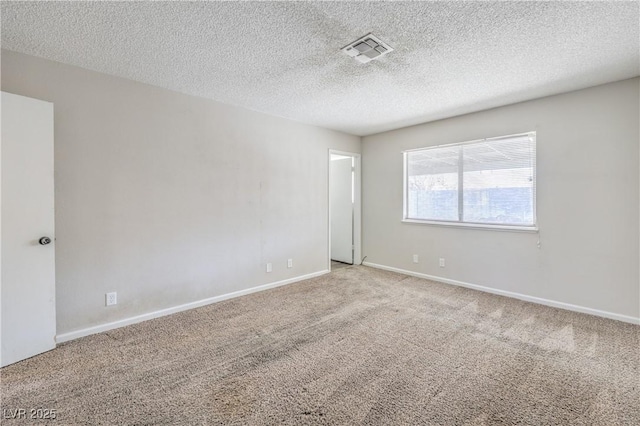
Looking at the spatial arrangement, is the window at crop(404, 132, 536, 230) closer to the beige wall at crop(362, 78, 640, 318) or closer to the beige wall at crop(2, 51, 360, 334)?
the beige wall at crop(362, 78, 640, 318)

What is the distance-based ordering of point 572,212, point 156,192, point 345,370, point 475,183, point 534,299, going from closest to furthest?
1. point 345,370
2. point 156,192
3. point 572,212
4. point 534,299
5. point 475,183

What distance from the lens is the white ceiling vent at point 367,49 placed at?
→ 2098mm

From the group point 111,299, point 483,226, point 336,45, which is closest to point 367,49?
point 336,45

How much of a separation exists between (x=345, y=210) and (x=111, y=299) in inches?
153

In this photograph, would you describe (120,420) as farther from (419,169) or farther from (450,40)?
(419,169)

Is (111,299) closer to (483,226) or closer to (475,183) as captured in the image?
(483,226)

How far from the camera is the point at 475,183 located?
A: 3.94 meters

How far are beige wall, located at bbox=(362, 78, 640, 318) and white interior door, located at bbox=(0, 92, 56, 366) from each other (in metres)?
4.45

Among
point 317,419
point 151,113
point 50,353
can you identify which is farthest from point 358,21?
point 50,353

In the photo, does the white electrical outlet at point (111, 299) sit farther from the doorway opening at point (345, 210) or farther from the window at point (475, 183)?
the window at point (475, 183)

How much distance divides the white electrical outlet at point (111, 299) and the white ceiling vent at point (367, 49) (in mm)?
3042

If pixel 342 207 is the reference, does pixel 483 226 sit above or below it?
below

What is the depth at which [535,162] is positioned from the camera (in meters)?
3.38

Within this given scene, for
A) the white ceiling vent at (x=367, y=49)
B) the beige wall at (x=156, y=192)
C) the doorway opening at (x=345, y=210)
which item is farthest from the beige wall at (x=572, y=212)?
the beige wall at (x=156, y=192)
